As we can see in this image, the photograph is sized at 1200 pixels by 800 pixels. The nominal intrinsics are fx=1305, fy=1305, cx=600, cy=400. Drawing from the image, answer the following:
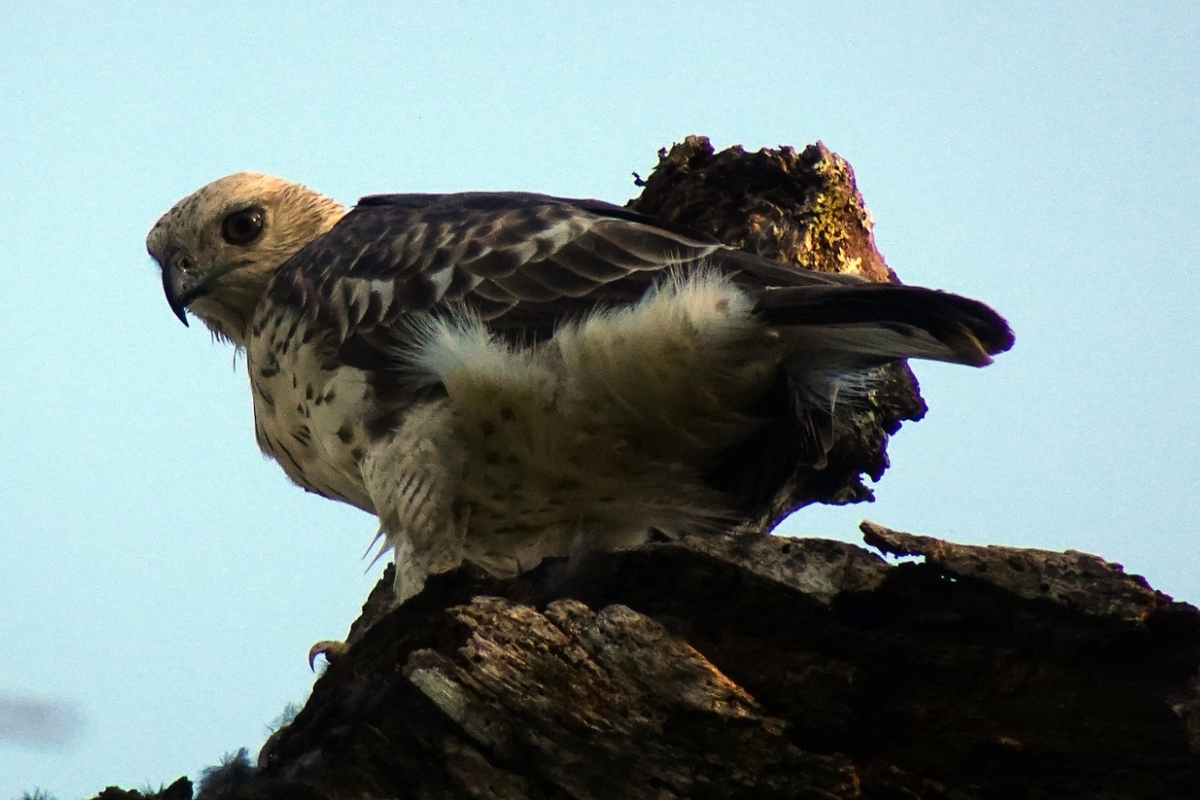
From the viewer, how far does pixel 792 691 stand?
2.87 m

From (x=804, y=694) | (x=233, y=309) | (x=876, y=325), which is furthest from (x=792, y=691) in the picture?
(x=233, y=309)

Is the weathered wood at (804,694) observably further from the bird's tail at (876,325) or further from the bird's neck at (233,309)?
the bird's neck at (233,309)

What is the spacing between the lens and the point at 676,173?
5.95 m

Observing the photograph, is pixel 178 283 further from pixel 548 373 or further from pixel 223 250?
pixel 548 373

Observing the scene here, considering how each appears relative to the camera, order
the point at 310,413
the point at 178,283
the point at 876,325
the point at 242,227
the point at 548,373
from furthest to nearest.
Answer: the point at 242,227 < the point at 178,283 < the point at 310,413 < the point at 548,373 < the point at 876,325

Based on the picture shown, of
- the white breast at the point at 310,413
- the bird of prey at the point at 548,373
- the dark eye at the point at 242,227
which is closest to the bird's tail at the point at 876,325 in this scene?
the bird of prey at the point at 548,373

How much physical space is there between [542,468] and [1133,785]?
2304 millimetres

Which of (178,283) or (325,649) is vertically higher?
(178,283)

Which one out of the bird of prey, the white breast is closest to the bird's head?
the white breast

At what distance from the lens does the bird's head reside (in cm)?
598

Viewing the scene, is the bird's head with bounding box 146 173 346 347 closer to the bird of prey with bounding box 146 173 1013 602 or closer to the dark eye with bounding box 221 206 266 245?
the dark eye with bounding box 221 206 266 245

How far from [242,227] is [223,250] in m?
0.15

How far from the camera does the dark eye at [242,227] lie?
6035 millimetres

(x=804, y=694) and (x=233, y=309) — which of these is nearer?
(x=804, y=694)
